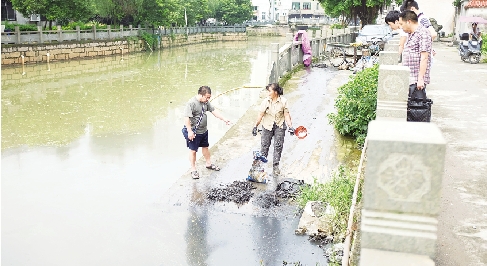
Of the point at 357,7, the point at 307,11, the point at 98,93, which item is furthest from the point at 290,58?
the point at 307,11

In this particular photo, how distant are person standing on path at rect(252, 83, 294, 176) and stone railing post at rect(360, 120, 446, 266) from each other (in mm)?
4515

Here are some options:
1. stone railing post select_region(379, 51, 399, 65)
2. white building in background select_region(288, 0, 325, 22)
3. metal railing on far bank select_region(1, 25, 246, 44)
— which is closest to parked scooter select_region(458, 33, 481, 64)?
stone railing post select_region(379, 51, 399, 65)

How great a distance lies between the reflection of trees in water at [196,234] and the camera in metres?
Answer: 4.83

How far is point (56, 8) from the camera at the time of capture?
89.6 ft

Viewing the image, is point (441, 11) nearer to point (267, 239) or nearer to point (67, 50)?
point (67, 50)

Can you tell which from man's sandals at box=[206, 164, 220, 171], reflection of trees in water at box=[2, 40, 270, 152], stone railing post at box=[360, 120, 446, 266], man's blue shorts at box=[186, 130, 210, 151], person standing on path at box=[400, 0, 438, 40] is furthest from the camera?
reflection of trees in water at box=[2, 40, 270, 152]

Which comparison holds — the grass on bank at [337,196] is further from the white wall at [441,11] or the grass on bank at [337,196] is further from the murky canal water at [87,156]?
the white wall at [441,11]

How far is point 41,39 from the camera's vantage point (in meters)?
25.9

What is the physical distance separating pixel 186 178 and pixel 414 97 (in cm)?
309

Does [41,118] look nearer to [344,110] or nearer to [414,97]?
[344,110]

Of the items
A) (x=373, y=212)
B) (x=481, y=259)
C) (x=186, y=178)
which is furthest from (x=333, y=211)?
(x=373, y=212)

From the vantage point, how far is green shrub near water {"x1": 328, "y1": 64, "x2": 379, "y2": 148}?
25.0 ft

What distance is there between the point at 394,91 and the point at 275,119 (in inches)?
73.6

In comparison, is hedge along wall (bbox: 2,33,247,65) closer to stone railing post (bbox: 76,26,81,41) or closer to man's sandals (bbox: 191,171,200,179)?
stone railing post (bbox: 76,26,81,41)
